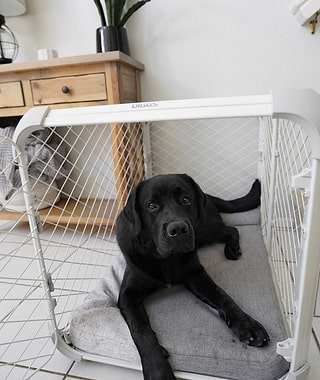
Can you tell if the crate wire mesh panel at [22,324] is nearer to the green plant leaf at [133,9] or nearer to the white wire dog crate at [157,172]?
the white wire dog crate at [157,172]

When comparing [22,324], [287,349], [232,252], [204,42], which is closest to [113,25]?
[204,42]

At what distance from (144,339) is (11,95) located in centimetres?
110

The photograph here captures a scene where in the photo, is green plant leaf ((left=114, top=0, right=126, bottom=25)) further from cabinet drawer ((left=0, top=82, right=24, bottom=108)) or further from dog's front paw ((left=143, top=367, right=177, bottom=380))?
dog's front paw ((left=143, top=367, right=177, bottom=380))

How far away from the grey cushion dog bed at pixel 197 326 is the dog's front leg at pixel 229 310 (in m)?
0.02

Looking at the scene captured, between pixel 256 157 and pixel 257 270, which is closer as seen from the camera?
pixel 257 270

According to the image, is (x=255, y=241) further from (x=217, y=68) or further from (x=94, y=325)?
(x=217, y=68)

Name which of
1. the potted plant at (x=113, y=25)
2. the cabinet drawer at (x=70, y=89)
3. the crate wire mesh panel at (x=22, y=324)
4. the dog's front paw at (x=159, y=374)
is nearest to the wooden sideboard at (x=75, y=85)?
the cabinet drawer at (x=70, y=89)

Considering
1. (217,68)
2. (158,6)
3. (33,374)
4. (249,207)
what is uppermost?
(158,6)

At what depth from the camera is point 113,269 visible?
3.14 ft

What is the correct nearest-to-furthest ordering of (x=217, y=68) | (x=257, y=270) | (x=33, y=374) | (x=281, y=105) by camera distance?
(x=281, y=105) → (x=33, y=374) → (x=257, y=270) → (x=217, y=68)

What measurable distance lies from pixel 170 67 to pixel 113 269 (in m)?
0.95

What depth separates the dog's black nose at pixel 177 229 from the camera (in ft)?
2.16

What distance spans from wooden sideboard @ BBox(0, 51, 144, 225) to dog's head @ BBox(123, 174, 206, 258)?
1.34 ft

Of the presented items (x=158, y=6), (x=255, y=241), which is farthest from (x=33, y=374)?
(x=158, y=6)
